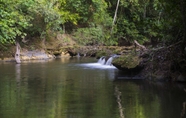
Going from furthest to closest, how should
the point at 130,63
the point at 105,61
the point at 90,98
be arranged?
1. the point at 105,61
2. the point at 130,63
3. the point at 90,98

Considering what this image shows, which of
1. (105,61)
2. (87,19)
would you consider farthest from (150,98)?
(87,19)

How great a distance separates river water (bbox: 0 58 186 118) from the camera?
28.1 feet

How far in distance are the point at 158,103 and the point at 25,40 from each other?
2270cm

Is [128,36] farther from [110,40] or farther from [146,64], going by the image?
[146,64]

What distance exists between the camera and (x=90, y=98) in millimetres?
10562

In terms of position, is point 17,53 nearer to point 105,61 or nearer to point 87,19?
point 105,61

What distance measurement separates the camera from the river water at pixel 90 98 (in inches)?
338

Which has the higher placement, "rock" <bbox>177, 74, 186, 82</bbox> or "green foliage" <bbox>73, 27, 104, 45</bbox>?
"green foliage" <bbox>73, 27, 104, 45</bbox>

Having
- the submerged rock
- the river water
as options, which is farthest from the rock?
the submerged rock

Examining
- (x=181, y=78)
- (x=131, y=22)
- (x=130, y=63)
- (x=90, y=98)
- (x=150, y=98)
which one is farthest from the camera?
(x=131, y=22)

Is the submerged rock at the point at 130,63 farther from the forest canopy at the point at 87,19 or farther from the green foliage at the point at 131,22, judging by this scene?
the green foliage at the point at 131,22

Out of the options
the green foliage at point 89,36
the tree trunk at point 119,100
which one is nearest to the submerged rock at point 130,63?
the tree trunk at point 119,100

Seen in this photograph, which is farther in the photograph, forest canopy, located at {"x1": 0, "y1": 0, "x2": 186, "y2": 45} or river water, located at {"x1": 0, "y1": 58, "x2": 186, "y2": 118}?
forest canopy, located at {"x1": 0, "y1": 0, "x2": 186, "y2": 45}

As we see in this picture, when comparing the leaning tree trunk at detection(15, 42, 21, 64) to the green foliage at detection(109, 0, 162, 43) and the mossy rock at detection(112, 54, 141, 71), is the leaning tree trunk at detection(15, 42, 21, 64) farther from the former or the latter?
the mossy rock at detection(112, 54, 141, 71)
